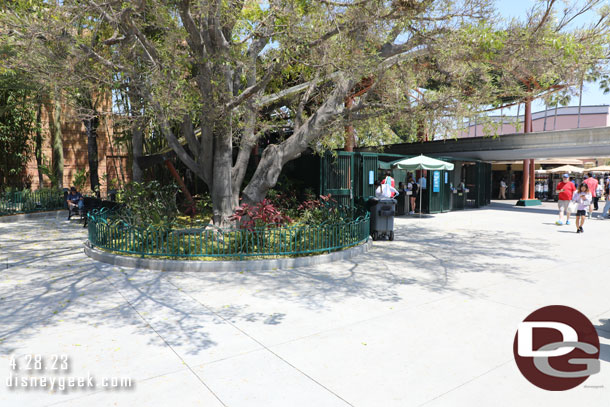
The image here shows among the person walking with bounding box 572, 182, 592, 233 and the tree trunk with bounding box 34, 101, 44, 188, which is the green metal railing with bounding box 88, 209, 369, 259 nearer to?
the person walking with bounding box 572, 182, 592, 233

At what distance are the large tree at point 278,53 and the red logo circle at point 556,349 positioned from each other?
4.72 metres

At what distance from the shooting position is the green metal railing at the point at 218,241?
26.3 ft

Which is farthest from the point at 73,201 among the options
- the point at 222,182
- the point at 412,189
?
the point at 412,189

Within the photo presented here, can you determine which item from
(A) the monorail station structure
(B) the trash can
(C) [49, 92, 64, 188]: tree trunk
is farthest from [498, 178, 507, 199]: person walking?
(C) [49, 92, 64, 188]: tree trunk

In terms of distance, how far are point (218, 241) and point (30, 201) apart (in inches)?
496

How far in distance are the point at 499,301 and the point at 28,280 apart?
765 centimetres

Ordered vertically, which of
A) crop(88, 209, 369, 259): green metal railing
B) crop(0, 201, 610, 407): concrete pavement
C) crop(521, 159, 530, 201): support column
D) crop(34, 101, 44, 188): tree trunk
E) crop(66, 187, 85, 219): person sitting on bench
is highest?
crop(34, 101, 44, 188): tree trunk

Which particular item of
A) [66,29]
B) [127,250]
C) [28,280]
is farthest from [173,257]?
[66,29]

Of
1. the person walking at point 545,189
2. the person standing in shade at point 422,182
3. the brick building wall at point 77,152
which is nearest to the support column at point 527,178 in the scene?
the person walking at point 545,189

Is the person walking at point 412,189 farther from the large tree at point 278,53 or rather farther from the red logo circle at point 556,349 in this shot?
the red logo circle at point 556,349

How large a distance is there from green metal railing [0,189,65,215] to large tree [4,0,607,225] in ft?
29.8

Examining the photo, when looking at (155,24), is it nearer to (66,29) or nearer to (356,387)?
(66,29)

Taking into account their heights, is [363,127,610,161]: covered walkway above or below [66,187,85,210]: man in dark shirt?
above

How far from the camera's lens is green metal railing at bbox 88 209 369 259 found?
26.3ft
